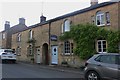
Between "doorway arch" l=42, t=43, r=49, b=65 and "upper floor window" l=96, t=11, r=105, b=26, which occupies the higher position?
"upper floor window" l=96, t=11, r=105, b=26

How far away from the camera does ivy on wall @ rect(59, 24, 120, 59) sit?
18172mm

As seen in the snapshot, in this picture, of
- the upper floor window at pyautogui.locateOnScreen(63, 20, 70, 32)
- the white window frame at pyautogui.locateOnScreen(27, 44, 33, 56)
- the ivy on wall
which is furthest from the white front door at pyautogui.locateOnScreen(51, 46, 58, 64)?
the white window frame at pyautogui.locateOnScreen(27, 44, 33, 56)

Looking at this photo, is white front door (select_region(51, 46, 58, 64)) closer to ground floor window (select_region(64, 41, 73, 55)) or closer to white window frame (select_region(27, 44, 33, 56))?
ground floor window (select_region(64, 41, 73, 55))

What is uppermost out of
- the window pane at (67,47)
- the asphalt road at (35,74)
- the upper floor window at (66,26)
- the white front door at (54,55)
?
the upper floor window at (66,26)

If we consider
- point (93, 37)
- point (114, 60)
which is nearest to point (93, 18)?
point (93, 37)

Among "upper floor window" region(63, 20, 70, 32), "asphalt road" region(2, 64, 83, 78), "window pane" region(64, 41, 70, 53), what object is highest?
"upper floor window" region(63, 20, 70, 32)

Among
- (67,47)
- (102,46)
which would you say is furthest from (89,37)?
(67,47)

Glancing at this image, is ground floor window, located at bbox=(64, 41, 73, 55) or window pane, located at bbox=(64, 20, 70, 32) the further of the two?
window pane, located at bbox=(64, 20, 70, 32)

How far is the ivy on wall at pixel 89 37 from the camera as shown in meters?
18.2

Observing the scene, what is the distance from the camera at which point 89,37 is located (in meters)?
20.4

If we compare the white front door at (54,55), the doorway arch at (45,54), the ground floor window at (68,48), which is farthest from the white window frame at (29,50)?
the ground floor window at (68,48)

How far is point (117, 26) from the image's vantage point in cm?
1827

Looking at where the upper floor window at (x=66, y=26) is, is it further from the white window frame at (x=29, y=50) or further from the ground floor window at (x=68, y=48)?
the white window frame at (x=29, y=50)

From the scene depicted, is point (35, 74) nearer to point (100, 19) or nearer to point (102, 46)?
point (102, 46)
